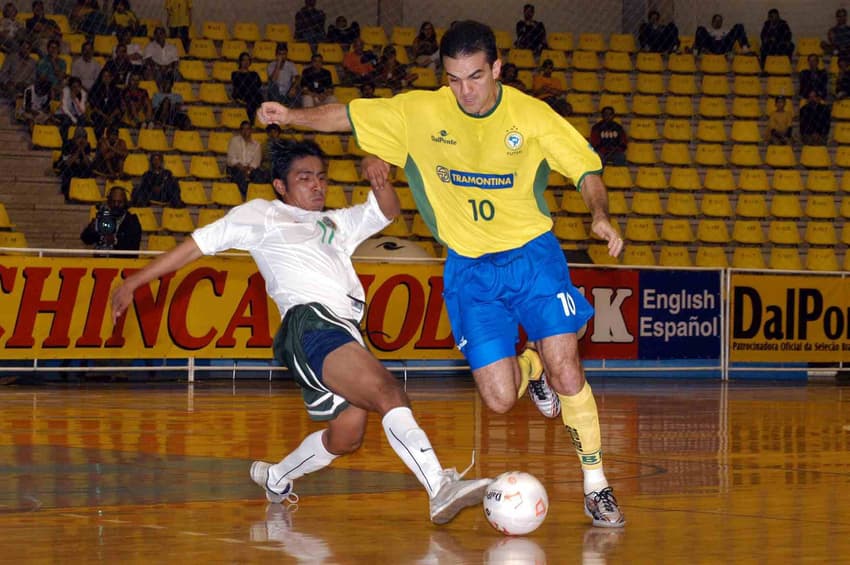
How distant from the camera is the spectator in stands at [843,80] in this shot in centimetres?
2581

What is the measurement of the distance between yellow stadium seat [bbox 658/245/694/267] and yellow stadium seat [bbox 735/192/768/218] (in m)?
1.85

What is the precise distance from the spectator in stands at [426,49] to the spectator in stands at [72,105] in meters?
6.33

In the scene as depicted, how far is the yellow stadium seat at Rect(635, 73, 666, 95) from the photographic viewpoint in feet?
83.4

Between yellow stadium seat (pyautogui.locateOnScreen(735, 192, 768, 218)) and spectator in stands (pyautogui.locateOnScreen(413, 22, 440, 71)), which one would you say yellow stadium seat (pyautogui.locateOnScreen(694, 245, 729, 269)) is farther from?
spectator in stands (pyautogui.locateOnScreen(413, 22, 440, 71))

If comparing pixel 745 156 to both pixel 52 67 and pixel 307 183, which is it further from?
pixel 307 183

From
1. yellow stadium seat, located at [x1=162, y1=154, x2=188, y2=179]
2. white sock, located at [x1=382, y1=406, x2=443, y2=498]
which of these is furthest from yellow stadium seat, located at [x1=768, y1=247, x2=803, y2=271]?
white sock, located at [x1=382, y1=406, x2=443, y2=498]

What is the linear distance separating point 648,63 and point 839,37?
3.85 metres

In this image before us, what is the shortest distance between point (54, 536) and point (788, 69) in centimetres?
2284

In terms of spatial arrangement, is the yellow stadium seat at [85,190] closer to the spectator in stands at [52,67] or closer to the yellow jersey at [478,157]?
the spectator in stands at [52,67]

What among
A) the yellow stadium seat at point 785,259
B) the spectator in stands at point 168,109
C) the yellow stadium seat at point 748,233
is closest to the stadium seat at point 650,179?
the yellow stadium seat at point 748,233

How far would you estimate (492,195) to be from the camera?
6.64 metres

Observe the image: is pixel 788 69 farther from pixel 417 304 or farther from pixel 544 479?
pixel 544 479

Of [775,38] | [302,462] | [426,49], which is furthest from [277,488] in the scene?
[775,38]

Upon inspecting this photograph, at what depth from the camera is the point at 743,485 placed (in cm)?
786
